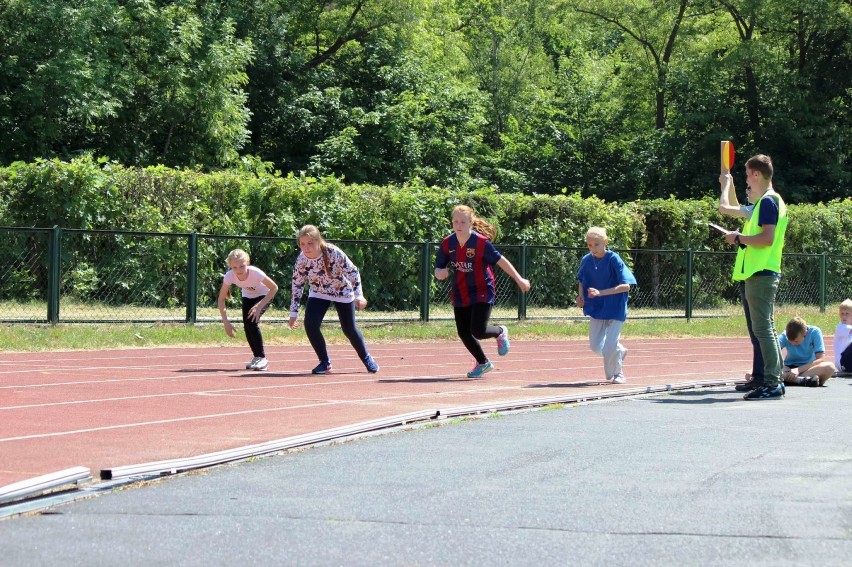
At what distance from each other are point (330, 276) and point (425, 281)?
8.08 metres

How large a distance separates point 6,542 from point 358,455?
8.89 feet

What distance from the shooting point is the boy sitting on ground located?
12.6m

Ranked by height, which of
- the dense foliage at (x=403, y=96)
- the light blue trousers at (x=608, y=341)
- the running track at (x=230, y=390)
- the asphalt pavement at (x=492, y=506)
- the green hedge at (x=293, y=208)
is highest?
the dense foliage at (x=403, y=96)

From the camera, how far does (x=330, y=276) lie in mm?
13000

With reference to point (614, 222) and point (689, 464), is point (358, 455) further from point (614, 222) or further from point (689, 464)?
point (614, 222)

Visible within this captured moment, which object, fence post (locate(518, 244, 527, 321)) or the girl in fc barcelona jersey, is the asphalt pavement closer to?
the girl in fc barcelona jersey

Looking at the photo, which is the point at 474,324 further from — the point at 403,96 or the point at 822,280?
the point at 403,96

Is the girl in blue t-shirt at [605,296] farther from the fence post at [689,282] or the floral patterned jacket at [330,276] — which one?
the fence post at [689,282]

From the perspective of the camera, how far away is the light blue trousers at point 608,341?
12.7m

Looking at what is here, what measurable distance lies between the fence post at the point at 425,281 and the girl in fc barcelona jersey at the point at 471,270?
8.09 meters

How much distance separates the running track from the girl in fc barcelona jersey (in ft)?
2.20

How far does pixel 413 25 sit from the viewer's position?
41.2 m

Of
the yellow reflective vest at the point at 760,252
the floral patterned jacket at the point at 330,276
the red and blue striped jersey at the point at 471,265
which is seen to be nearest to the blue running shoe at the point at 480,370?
the red and blue striped jersey at the point at 471,265

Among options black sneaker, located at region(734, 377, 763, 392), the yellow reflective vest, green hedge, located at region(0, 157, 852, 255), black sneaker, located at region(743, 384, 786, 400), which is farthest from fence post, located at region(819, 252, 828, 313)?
the yellow reflective vest
